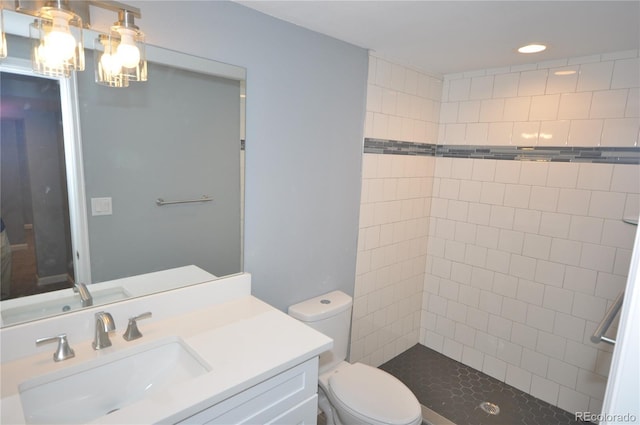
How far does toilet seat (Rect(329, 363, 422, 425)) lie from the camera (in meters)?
1.59

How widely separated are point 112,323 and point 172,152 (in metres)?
0.68

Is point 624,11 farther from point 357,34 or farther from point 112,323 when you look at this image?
point 112,323

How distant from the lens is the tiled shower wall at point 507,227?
2055 mm

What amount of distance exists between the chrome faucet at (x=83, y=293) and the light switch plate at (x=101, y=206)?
27 centimetres

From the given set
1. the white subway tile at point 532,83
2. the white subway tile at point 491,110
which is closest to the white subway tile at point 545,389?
the white subway tile at point 491,110

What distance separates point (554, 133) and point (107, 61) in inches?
94.0

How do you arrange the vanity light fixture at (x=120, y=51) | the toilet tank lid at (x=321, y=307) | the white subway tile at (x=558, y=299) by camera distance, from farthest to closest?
the white subway tile at (x=558, y=299) → the toilet tank lid at (x=321, y=307) → the vanity light fixture at (x=120, y=51)

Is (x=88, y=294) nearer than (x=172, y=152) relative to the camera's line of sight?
Yes

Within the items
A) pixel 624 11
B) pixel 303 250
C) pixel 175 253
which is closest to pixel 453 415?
pixel 303 250

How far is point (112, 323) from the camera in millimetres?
1204

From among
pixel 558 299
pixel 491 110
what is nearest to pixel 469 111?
pixel 491 110

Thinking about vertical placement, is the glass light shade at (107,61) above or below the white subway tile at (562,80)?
below

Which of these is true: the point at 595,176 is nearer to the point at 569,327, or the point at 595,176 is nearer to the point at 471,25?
A: the point at 569,327

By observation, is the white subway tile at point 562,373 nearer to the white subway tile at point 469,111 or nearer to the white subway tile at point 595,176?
the white subway tile at point 595,176
